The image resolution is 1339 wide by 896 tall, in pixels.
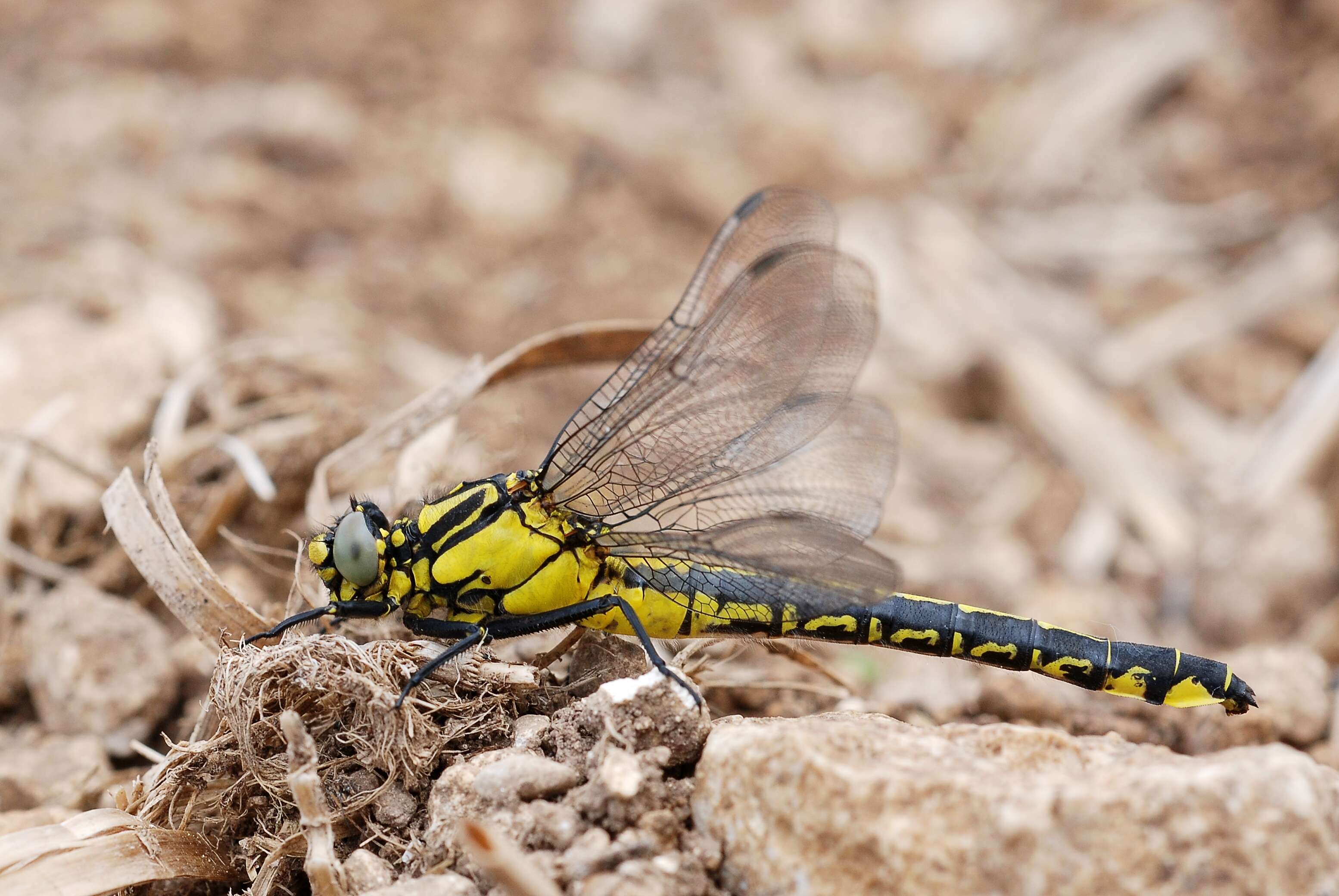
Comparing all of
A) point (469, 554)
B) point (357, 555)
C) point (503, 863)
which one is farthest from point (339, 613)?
point (503, 863)

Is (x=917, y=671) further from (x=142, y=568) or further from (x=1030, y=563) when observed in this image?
(x=142, y=568)

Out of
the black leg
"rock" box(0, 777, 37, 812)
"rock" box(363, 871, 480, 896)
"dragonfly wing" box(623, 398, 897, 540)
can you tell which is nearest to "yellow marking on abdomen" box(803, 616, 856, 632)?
"dragonfly wing" box(623, 398, 897, 540)

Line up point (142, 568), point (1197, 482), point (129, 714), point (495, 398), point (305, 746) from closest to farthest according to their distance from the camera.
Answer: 1. point (305, 746)
2. point (142, 568)
3. point (129, 714)
4. point (495, 398)
5. point (1197, 482)

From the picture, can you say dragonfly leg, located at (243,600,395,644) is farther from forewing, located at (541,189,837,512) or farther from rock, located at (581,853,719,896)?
rock, located at (581,853,719,896)

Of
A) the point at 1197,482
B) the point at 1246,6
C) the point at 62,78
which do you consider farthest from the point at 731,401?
the point at 1246,6

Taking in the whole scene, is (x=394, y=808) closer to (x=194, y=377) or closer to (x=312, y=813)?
(x=312, y=813)

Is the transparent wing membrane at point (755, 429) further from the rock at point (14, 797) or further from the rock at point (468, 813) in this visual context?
the rock at point (14, 797)

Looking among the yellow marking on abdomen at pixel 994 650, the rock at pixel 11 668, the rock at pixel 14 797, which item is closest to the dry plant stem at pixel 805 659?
the yellow marking on abdomen at pixel 994 650
